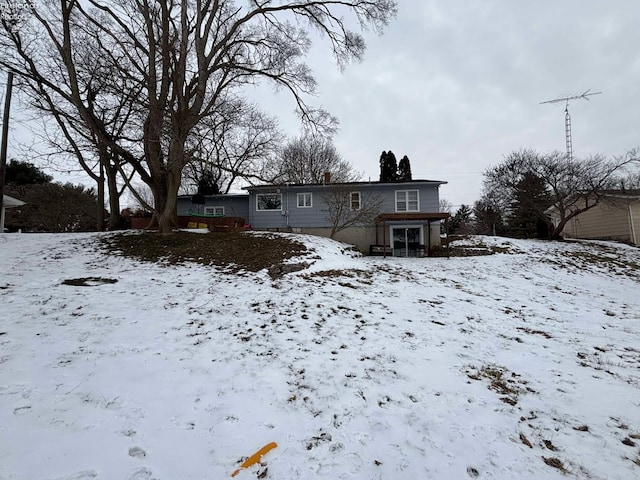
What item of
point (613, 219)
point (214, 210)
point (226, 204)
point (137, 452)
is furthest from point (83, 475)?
point (613, 219)

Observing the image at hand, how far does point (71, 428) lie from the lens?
8.32ft

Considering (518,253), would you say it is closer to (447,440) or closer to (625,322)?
(625,322)

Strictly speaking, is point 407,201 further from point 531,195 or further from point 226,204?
point 226,204

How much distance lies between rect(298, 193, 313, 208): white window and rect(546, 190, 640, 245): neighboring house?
17.1 meters

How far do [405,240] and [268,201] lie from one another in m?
8.78

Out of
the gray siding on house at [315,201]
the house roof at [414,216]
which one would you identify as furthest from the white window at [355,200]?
the house roof at [414,216]

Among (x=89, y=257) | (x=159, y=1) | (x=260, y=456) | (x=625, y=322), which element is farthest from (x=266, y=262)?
(x=159, y=1)

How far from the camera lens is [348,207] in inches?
691

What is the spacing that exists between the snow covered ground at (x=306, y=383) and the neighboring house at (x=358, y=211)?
34.8 feet

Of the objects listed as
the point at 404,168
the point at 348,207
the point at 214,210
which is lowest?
the point at 348,207

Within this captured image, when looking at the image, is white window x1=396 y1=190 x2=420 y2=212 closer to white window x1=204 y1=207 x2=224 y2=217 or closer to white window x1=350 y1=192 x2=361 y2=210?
white window x1=350 y1=192 x2=361 y2=210

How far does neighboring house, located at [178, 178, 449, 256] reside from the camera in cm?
1734

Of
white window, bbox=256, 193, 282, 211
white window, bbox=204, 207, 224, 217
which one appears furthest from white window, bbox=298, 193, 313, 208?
white window, bbox=204, 207, 224, 217

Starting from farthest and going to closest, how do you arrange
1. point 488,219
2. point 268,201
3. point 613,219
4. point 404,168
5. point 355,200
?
point 488,219 → point 404,168 → point 613,219 → point 268,201 → point 355,200
